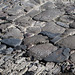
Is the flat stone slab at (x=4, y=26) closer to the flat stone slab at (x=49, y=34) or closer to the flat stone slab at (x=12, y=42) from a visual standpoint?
the flat stone slab at (x=12, y=42)

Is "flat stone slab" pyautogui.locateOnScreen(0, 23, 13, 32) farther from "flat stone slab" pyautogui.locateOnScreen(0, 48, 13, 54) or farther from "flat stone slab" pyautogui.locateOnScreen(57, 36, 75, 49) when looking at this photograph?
"flat stone slab" pyautogui.locateOnScreen(57, 36, 75, 49)

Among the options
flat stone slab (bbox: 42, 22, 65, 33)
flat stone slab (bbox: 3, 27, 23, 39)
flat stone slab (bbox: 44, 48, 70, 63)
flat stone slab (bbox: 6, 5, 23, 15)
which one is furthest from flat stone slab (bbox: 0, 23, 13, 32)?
flat stone slab (bbox: 44, 48, 70, 63)

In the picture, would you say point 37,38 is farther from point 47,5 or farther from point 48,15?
point 47,5

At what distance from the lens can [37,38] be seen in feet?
14.8

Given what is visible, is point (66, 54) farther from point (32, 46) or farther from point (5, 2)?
point (5, 2)

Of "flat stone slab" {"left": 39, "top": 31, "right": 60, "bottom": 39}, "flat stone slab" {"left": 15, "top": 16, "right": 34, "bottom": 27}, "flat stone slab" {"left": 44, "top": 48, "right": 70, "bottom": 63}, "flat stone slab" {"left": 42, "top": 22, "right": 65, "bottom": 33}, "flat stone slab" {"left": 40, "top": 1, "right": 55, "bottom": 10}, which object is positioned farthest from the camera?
"flat stone slab" {"left": 40, "top": 1, "right": 55, "bottom": 10}

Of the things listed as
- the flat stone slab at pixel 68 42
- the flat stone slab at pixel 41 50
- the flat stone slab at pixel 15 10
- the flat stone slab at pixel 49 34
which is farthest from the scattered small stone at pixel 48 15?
the flat stone slab at pixel 41 50

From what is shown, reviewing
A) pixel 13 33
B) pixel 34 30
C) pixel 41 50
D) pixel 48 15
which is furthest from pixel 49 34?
pixel 48 15

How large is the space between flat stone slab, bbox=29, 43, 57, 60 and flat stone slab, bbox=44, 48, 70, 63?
0.10 metres

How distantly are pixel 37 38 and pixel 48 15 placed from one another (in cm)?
129

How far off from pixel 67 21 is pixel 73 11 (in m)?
0.76

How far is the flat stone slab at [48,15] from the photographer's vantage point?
5434mm

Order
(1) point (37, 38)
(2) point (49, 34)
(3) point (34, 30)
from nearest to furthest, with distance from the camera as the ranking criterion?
(1) point (37, 38) < (2) point (49, 34) < (3) point (34, 30)

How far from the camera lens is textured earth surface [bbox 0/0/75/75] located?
3.64 meters
